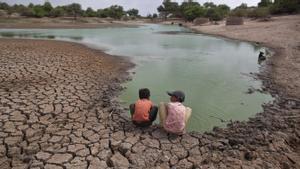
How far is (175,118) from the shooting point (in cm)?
382

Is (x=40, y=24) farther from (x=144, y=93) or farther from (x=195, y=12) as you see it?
(x=144, y=93)

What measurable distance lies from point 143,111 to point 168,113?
0.48 metres

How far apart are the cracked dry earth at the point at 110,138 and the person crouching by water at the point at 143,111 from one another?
16 cm

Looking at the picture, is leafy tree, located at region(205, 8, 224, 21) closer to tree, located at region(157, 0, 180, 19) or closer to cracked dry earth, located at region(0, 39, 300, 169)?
tree, located at region(157, 0, 180, 19)

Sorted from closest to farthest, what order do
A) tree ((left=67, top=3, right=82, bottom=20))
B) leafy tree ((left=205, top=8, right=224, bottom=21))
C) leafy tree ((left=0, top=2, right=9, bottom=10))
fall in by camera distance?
leafy tree ((left=205, top=8, right=224, bottom=21))
leafy tree ((left=0, top=2, right=9, bottom=10))
tree ((left=67, top=3, right=82, bottom=20))

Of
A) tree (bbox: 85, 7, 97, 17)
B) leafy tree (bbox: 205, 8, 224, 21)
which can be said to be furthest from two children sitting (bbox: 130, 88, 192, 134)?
tree (bbox: 85, 7, 97, 17)

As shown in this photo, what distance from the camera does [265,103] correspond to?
245 inches

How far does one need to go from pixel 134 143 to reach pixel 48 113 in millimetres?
2241

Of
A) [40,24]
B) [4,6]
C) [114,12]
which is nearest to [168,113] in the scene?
[40,24]

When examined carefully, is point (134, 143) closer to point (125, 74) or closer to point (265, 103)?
point (265, 103)

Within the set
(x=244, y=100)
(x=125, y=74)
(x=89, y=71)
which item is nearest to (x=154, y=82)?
(x=125, y=74)

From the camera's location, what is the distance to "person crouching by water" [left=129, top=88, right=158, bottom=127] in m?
4.07

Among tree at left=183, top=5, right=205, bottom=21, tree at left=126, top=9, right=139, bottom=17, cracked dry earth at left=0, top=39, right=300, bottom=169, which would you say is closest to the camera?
cracked dry earth at left=0, top=39, right=300, bottom=169

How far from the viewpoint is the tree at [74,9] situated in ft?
216
